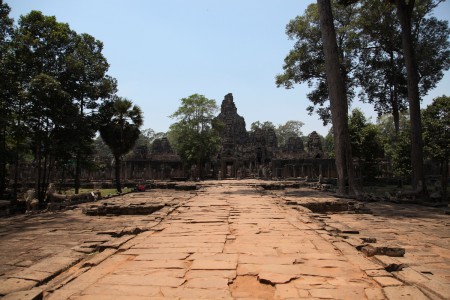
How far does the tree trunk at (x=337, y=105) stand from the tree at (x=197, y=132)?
19.4 meters

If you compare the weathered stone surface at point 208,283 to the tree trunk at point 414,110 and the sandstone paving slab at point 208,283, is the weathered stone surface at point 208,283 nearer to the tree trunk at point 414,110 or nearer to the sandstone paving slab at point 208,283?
the sandstone paving slab at point 208,283

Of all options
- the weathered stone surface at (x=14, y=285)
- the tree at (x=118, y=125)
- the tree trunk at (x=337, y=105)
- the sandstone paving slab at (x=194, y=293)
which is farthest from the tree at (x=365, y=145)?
the weathered stone surface at (x=14, y=285)

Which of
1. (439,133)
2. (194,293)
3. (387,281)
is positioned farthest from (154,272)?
(439,133)

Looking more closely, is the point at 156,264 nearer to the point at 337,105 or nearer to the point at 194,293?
the point at 194,293

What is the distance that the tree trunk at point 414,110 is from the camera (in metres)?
14.2

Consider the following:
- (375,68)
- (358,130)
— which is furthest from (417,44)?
(358,130)

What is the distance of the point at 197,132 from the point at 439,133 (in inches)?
962

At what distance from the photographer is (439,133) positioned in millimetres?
15578

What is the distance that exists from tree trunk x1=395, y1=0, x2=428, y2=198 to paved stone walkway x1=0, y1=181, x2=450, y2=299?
29.5 feet

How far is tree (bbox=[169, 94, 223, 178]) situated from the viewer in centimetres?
3261

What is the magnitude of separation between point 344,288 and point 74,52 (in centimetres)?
1864

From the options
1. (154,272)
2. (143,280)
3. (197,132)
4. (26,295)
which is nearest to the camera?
(26,295)

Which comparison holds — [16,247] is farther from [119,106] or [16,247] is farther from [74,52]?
[119,106]

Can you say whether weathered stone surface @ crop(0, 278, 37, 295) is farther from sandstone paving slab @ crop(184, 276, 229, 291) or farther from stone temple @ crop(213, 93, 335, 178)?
stone temple @ crop(213, 93, 335, 178)
